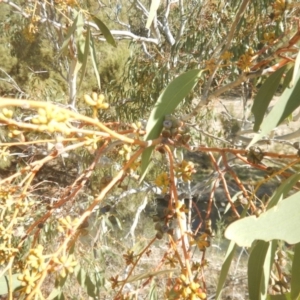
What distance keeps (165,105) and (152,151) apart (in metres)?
0.08

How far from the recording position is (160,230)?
2.32 feet

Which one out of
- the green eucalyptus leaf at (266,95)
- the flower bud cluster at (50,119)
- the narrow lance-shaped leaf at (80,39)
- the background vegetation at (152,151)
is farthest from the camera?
the narrow lance-shaped leaf at (80,39)

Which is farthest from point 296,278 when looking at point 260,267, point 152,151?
point 152,151

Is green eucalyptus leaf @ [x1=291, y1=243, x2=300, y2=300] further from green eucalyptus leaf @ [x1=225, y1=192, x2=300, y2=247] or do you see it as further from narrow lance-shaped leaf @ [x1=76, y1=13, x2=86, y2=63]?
narrow lance-shaped leaf @ [x1=76, y1=13, x2=86, y2=63]

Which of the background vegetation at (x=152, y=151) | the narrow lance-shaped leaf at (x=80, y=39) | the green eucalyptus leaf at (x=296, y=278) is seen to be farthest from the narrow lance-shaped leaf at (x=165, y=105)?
the narrow lance-shaped leaf at (x=80, y=39)

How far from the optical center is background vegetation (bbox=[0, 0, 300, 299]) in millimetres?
531

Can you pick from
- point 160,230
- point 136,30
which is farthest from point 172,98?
point 136,30

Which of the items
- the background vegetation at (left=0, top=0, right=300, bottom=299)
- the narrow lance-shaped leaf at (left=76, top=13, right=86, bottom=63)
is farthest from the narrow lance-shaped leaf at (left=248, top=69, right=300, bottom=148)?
the narrow lance-shaped leaf at (left=76, top=13, right=86, bottom=63)

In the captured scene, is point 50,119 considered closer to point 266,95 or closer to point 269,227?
point 269,227

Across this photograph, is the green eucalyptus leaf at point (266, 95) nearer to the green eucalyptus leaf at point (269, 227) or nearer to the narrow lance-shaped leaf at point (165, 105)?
the narrow lance-shaped leaf at point (165, 105)

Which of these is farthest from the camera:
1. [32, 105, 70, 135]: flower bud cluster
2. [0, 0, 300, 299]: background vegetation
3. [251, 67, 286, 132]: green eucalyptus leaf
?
[251, 67, 286, 132]: green eucalyptus leaf

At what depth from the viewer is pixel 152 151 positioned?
0.65 meters

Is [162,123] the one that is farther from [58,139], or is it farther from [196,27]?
[196,27]

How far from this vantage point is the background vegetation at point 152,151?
0.53 metres
